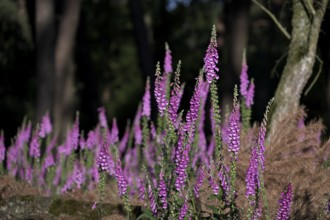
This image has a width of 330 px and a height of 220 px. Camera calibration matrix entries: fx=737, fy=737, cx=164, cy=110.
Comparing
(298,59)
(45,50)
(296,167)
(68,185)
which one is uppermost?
(45,50)

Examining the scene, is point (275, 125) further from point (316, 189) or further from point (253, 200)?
point (253, 200)

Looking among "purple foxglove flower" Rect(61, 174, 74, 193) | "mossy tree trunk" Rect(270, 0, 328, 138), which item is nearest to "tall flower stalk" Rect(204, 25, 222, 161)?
"mossy tree trunk" Rect(270, 0, 328, 138)

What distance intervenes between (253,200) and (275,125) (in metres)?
3.35

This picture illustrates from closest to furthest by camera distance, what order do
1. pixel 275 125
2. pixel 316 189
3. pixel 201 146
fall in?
1. pixel 316 189
2. pixel 275 125
3. pixel 201 146

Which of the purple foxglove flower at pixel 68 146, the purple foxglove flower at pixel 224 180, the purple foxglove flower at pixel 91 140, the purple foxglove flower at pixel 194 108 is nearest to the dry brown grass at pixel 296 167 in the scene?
the purple foxglove flower at pixel 224 180

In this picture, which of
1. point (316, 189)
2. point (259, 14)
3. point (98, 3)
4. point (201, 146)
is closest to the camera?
point (316, 189)

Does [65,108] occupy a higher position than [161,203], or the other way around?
[65,108]

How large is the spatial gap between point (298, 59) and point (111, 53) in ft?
123

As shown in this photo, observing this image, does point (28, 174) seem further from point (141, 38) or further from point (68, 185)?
point (141, 38)

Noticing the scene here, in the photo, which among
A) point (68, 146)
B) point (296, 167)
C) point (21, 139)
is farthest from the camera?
point (21, 139)

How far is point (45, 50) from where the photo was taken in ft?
48.9

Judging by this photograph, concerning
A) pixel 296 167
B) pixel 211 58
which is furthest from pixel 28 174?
pixel 211 58

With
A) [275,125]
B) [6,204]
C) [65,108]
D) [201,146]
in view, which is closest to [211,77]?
[6,204]

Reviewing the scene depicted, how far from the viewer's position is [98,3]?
39062 millimetres
